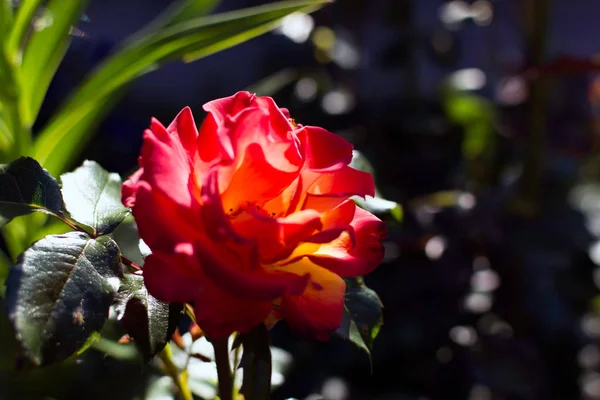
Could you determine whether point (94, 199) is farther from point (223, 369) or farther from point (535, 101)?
point (535, 101)

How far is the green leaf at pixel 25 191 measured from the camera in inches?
14.5

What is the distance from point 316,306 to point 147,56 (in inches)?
16.6

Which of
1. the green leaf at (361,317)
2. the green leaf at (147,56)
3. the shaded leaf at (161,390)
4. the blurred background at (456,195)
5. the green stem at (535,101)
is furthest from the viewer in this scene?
the green stem at (535,101)

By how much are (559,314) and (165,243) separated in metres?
1.03

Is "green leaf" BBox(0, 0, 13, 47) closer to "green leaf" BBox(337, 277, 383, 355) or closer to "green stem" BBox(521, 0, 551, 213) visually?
"green leaf" BBox(337, 277, 383, 355)

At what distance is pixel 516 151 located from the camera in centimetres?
143

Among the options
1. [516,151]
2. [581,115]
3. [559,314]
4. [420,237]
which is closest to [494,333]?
[559,314]

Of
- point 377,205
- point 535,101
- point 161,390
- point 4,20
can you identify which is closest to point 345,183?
point 377,205

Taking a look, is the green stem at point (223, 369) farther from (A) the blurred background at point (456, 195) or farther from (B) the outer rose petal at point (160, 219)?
(A) the blurred background at point (456, 195)

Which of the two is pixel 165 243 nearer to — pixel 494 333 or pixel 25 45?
pixel 25 45

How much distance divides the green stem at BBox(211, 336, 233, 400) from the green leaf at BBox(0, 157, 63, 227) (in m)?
0.13

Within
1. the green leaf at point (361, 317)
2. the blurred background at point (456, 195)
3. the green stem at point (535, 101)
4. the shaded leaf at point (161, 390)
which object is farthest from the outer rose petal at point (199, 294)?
the green stem at point (535, 101)

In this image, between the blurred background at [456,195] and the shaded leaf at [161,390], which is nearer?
the shaded leaf at [161,390]

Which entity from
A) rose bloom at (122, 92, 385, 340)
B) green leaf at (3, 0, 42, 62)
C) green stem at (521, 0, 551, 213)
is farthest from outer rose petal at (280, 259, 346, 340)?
green stem at (521, 0, 551, 213)
